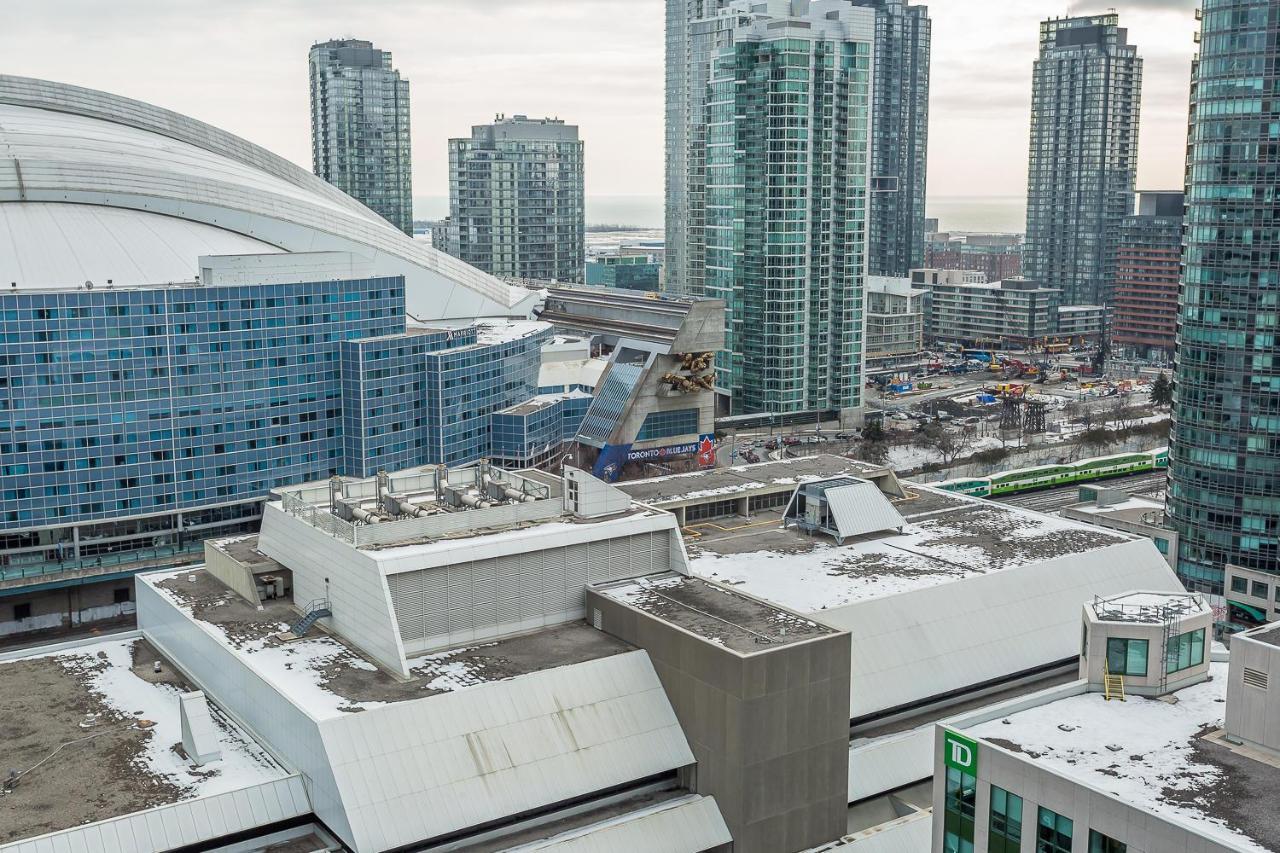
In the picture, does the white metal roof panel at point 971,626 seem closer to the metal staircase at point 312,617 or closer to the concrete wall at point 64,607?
the metal staircase at point 312,617

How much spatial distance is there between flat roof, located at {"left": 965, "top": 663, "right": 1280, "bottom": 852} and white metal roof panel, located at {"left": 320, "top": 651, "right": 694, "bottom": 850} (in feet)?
41.6

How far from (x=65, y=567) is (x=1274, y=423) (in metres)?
74.4

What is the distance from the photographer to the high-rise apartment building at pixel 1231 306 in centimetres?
8262

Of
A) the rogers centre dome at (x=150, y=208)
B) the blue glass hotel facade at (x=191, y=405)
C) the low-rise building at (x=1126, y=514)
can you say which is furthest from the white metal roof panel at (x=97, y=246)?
the low-rise building at (x=1126, y=514)

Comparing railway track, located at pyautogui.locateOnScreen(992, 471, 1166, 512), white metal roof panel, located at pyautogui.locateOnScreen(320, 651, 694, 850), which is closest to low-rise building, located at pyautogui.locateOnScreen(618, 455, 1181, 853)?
white metal roof panel, located at pyautogui.locateOnScreen(320, 651, 694, 850)

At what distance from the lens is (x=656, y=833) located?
4394 centimetres

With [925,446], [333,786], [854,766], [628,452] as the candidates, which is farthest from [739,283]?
[333,786]

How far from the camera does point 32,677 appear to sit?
51844 millimetres

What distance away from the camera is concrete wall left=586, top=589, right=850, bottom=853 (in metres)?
44.7

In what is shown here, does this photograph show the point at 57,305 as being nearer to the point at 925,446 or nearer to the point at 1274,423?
the point at 1274,423

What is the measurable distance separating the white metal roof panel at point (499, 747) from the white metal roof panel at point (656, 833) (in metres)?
1.32

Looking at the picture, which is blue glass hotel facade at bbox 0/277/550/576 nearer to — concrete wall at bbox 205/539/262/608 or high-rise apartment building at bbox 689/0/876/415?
concrete wall at bbox 205/539/262/608

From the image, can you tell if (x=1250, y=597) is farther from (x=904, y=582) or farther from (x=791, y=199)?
(x=791, y=199)

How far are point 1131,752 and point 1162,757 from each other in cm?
82
